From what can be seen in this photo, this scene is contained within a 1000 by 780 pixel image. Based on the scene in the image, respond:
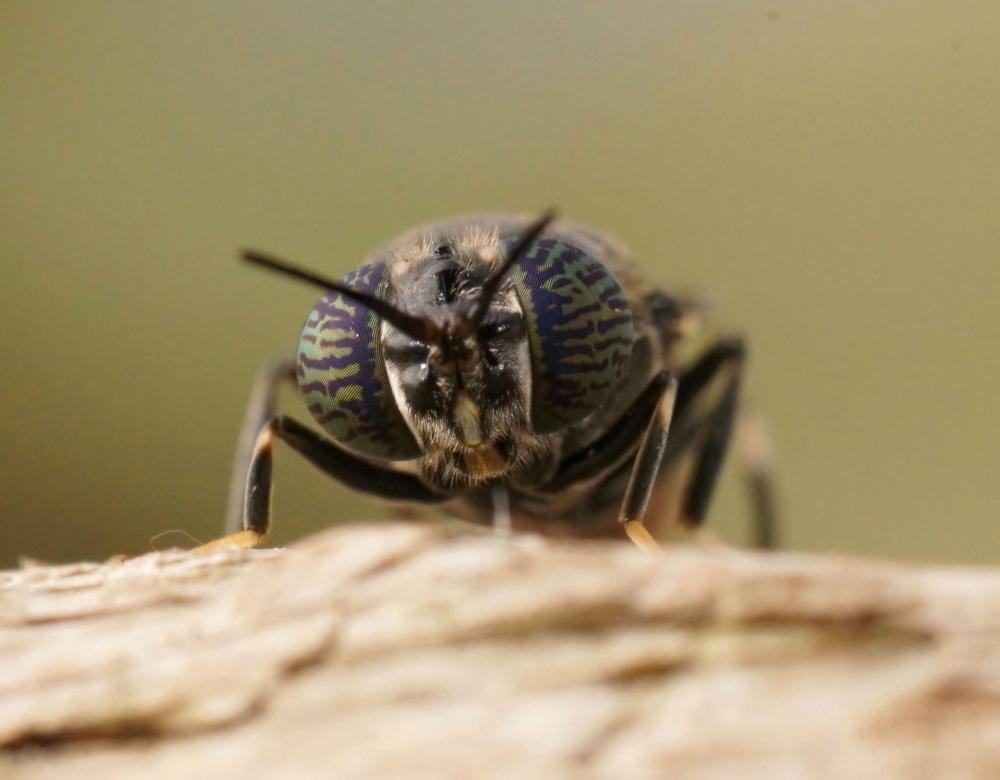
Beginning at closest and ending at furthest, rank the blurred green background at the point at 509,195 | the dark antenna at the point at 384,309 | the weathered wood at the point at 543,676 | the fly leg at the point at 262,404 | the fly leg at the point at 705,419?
the weathered wood at the point at 543,676 → the dark antenna at the point at 384,309 → the fly leg at the point at 705,419 → the fly leg at the point at 262,404 → the blurred green background at the point at 509,195

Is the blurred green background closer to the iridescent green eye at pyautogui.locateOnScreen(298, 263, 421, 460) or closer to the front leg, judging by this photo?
the front leg

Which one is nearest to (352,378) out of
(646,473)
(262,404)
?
(646,473)

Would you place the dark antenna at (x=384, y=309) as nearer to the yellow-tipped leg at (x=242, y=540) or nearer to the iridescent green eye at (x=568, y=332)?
the iridescent green eye at (x=568, y=332)

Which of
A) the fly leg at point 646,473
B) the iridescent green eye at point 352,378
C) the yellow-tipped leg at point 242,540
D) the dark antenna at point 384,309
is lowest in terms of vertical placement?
the yellow-tipped leg at point 242,540

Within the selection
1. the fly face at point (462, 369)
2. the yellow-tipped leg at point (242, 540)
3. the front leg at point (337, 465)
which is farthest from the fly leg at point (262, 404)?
the fly face at point (462, 369)

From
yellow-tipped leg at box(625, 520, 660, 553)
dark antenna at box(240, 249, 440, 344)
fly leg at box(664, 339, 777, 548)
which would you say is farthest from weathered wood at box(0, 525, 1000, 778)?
fly leg at box(664, 339, 777, 548)

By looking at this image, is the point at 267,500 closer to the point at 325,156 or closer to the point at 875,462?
the point at 875,462
